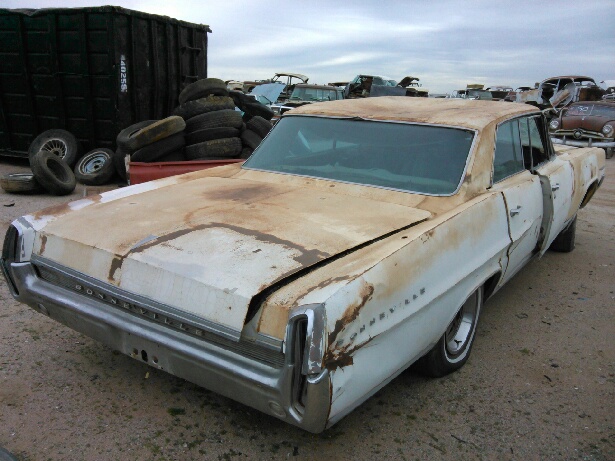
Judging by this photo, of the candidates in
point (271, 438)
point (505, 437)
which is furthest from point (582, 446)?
point (271, 438)

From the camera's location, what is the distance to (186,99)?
757 cm

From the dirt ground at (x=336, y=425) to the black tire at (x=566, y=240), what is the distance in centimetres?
188

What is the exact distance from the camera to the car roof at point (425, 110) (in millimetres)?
3385

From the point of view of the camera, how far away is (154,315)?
7.20ft

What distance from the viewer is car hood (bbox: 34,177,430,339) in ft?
6.81

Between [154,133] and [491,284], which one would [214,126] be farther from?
[491,284]

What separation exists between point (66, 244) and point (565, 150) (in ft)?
15.1

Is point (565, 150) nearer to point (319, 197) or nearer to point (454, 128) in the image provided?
point (454, 128)

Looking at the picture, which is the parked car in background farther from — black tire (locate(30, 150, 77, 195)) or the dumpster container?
black tire (locate(30, 150, 77, 195))

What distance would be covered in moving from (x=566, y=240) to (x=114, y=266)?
15.0ft

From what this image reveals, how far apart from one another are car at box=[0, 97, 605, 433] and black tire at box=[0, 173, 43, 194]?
169 inches

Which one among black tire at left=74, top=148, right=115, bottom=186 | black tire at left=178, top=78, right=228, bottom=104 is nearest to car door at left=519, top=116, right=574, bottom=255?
black tire at left=178, top=78, right=228, bottom=104

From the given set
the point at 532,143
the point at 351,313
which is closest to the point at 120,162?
the point at 532,143

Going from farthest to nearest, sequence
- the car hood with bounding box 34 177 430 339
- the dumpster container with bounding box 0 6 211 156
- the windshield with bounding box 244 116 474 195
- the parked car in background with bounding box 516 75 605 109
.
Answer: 1. the parked car in background with bounding box 516 75 605 109
2. the dumpster container with bounding box 0 6 211 156
3. the windshield with bounding box 244 116 474 195
4. the car hood with bounding box 34 177 430 339
